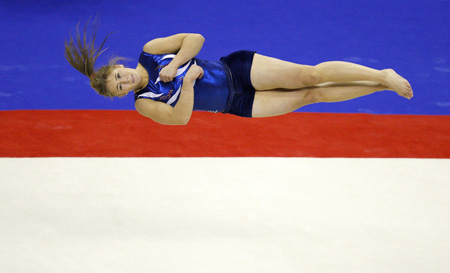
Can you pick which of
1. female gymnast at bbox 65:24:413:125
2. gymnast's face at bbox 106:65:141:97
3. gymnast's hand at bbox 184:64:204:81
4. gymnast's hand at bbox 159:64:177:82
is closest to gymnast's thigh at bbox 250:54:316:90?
female gymnast at bbox 65:24:413:125

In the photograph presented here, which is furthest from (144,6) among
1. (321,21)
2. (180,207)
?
(180,207)

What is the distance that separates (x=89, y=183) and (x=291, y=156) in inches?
74.6

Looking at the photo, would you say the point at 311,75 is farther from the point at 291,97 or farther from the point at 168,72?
the point at 168,72

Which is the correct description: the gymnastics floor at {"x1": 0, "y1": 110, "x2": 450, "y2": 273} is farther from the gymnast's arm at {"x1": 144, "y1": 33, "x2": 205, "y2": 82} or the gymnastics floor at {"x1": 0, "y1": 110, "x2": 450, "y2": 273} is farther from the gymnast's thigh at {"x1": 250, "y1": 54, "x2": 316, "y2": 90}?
the gymnast's arm at {"x1": 144, "y1": 33, "x2": 205, "y2": 82}

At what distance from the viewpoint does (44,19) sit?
219 inches

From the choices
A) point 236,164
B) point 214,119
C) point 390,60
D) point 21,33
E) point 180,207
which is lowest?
point 180,207

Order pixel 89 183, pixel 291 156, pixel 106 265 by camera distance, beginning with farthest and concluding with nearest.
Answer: pixel 291 156 < pixel 89 183 < pixel 106 265

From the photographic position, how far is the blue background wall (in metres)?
5.31

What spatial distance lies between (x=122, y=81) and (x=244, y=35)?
9.27 ft

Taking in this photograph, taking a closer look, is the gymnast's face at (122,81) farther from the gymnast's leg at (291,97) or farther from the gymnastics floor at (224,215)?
the gymnastics floor at (224,215)

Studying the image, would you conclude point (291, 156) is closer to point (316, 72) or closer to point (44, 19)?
point (316, 72)

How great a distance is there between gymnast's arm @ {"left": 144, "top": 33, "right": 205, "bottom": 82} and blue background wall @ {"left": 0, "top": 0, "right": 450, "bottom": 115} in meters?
2.59

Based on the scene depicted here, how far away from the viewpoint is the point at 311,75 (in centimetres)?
277

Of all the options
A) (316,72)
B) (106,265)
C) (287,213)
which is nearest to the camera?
(316,72)
